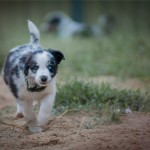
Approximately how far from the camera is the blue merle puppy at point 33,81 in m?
5.59

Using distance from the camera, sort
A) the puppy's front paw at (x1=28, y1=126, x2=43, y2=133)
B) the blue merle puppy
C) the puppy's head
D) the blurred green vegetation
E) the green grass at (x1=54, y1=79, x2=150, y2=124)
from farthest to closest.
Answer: the blurred green vegetation → the green grass at (x1=54, y1=79, x2=150, y2=124) → the puppy's front paw at (x1=28, y1=126, x2=43, y2=133) → the blue merle puppy → the puppy's head

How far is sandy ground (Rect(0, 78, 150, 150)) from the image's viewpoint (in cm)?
476

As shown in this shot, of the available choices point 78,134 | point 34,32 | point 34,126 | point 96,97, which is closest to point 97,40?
point 96,97

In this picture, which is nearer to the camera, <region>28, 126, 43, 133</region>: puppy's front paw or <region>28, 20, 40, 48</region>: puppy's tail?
<region>28, 126, 43, 133</region>: puppy's front paw

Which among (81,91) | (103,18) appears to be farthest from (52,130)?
(103,18)

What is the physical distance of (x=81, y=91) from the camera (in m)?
7.07

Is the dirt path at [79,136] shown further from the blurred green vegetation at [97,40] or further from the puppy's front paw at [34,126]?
the blurred green vegetation at [97,40]

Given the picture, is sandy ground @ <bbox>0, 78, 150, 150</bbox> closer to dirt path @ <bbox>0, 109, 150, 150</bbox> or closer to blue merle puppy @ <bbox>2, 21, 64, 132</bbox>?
dirt path @ <bbox>0, 109, 150, 150</bbox>

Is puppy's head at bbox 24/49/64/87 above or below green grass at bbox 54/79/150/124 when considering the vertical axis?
above

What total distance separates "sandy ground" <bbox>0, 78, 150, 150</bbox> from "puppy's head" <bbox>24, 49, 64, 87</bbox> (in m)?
0.55

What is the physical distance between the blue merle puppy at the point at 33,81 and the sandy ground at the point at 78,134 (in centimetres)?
17

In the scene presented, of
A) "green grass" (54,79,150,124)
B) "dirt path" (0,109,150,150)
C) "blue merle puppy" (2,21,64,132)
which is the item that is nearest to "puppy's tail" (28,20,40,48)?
"blue merle puppy" (2,21,64,132)

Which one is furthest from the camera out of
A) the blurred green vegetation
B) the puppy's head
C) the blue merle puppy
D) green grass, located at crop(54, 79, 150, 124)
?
the blurred green vegetation

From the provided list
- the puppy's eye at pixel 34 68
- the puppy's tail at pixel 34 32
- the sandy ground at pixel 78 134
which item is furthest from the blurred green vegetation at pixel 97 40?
the puppy's eye at pixel 34 68
